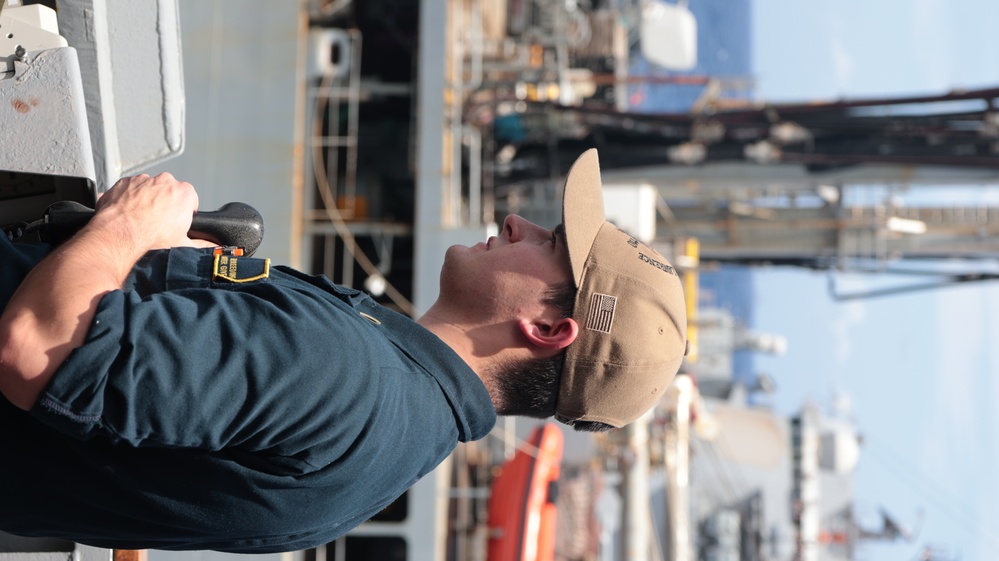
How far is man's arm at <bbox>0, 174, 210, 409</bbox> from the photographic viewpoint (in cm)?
168

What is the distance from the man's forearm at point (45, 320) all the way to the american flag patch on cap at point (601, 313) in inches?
47.3

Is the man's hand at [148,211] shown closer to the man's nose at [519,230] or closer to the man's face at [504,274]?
the man's face at [504,274]

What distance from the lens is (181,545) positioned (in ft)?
7.80

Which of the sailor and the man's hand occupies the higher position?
the man's hand

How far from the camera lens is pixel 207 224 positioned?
2303 millimetres

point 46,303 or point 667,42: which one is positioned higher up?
point 667,42

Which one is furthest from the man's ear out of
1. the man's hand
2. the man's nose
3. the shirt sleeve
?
the man's hand

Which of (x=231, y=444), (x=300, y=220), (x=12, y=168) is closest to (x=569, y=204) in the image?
(x=231, y=444)

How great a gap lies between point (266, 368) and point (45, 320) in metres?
0.42

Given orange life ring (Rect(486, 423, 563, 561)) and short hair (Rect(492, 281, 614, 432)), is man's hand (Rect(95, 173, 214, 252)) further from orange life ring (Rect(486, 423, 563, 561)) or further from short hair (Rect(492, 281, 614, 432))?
orange life ring (Rect(486, 423, 563, 561))

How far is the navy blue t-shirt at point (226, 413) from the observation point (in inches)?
67.9

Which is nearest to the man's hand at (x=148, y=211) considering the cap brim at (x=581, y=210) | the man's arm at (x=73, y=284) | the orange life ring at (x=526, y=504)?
the man's arm at (x=73, y=284)

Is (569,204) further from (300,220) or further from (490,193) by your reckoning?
(490,193)

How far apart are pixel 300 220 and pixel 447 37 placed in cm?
272
